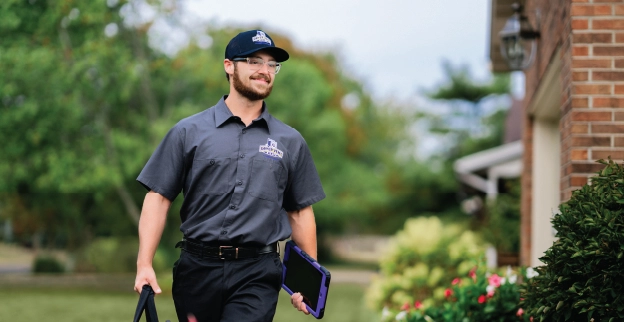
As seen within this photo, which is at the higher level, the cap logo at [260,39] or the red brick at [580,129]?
the cap logo at [260,39]

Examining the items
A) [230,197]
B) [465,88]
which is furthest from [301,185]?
[465,88]

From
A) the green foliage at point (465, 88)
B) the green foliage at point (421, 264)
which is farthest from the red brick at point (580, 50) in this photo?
the green foliage at point (465, 88)

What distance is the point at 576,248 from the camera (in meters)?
3.74

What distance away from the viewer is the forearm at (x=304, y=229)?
399cm

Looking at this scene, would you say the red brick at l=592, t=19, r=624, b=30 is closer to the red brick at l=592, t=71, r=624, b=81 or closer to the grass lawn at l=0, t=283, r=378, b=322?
the red brick at l=592, t=71, r=624, b=81

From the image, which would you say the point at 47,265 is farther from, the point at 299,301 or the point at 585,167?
the point at 299,301

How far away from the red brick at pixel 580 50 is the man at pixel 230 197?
197 cm

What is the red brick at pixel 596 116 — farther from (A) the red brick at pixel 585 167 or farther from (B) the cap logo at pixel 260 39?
(B) the cap logo at pixel 260 39

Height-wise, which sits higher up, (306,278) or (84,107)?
(84,107)

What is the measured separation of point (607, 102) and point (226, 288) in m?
2.62

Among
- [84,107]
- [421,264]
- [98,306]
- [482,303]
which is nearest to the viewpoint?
[482,303]

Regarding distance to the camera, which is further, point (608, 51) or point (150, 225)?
point (608, 51)

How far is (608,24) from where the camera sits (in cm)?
489

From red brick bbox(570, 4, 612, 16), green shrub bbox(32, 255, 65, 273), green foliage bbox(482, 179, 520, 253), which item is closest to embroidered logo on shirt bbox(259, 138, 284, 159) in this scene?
red brick bbox(570, 4, 612, 16)
